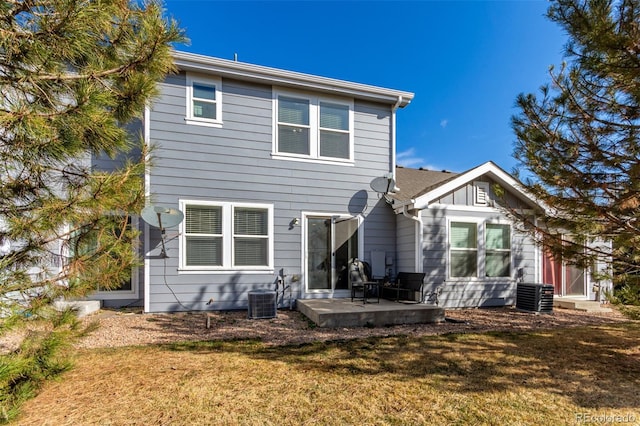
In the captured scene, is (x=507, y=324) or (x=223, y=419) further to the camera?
(x=507, y=324)

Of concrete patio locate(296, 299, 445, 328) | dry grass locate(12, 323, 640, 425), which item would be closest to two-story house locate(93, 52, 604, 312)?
concrete patio locate(296, 299, 445, 328)

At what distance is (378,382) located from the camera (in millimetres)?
3443

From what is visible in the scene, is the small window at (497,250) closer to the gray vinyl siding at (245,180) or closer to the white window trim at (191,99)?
the gray vinyl siding at (245,180)

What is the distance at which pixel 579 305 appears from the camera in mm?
8352

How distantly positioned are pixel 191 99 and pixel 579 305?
427 inches

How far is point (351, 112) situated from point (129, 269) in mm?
6846

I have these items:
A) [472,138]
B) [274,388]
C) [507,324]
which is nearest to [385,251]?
[507,324]

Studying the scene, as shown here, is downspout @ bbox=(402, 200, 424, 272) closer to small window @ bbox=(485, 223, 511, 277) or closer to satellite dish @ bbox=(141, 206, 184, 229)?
small window @ bbox=(485, 223, 511, 277)

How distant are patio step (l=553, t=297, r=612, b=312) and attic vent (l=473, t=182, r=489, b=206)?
11.0ft

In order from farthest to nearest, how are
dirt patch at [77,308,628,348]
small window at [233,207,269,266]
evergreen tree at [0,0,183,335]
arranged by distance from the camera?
small window at [233,207,269,266]
dirt patch at [77,308,628,348]
evergreen tree at [0,0,183,335]

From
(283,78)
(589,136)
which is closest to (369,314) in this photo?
(589,136)

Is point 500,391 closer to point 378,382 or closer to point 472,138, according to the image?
point 378,382

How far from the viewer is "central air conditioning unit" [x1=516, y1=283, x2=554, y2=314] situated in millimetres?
7613

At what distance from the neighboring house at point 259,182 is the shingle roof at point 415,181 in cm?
68
